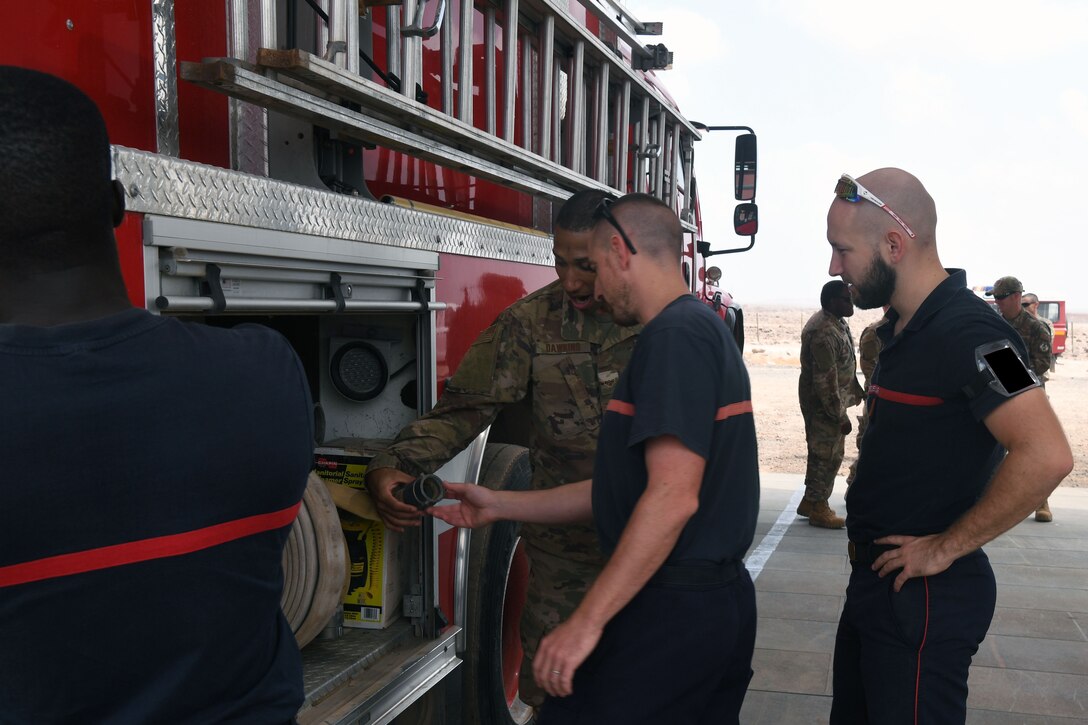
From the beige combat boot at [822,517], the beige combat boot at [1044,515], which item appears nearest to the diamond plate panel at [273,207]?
the beige combat boot at [822,517]

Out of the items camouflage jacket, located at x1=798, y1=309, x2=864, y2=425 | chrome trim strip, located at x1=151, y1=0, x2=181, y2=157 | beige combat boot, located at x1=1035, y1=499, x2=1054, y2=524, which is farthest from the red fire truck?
beige combat boot, located at x1=1035, y1=499, x2=1054, y2=524

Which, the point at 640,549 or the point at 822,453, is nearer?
the point at 640,549

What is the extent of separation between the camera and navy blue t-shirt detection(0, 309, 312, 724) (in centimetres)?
115

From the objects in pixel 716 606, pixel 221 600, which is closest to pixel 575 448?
pixel 716 606

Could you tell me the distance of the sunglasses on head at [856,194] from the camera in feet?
8.10

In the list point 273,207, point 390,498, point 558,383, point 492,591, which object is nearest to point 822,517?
point 492,591

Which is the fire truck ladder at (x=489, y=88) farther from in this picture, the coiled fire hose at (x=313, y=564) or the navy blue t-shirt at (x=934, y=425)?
the navy blue t-shirt at (x=934, y=425)

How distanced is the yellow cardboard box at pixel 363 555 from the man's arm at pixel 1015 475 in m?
1.44

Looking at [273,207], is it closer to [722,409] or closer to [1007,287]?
[722,409]

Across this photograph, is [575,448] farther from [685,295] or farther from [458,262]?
[685,295]

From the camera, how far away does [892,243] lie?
2.49 m

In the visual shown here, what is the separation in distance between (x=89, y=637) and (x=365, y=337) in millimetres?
1764

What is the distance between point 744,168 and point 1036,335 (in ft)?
11.5

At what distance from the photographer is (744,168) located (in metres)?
6.63
